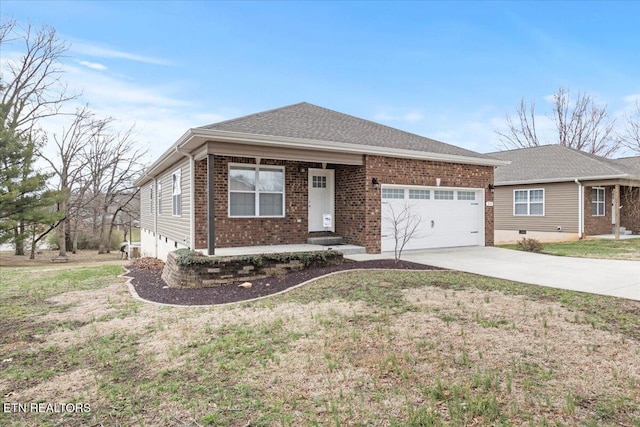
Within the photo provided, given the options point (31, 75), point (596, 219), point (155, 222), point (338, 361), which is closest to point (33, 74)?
point (31, 75)

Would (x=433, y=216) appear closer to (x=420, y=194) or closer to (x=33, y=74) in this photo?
(x=420, y=194)

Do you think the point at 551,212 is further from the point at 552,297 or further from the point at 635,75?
the point at 552,297

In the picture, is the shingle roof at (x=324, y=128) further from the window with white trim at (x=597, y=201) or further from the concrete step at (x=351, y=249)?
the window with white trim at (x=597, y=201)

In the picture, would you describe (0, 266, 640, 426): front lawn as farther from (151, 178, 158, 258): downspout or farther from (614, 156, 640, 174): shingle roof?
(614, 156, 640, 174): shingle roof

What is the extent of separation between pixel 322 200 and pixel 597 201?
14807mm

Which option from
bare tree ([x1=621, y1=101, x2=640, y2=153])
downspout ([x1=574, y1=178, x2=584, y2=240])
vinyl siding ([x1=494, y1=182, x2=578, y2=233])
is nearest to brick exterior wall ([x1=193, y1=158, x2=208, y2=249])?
vinyl siding ([x1=494, y1=182, x2=578, y2=233])

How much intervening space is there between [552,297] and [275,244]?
7083 millimetres

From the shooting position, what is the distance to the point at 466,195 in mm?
13148

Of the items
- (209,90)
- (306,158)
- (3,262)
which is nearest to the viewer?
(306,158)

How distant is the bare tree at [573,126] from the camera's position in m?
32.4

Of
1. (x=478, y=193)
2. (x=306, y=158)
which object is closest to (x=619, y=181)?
(x=478, y=193)

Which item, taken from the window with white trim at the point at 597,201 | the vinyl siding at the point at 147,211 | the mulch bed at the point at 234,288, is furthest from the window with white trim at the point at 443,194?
the vinyl siding at the point at 147,211

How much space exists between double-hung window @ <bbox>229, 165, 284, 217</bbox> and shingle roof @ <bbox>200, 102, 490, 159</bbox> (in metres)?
1.26

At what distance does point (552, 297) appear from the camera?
6.11 meters
